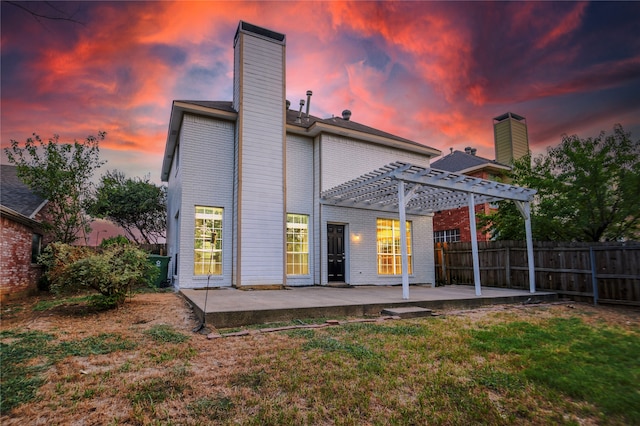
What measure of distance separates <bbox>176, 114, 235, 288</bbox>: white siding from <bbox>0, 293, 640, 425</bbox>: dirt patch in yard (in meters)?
3.52

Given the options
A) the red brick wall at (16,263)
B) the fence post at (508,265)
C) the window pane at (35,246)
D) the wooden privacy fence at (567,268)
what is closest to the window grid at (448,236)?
the wooden privacy fence at (567,268)

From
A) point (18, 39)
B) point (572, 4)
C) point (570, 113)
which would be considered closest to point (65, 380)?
point (18, 39)

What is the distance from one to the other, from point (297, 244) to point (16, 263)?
8558 millimetres

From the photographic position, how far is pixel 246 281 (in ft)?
32.6

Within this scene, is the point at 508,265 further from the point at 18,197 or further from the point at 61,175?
the point at 18,197

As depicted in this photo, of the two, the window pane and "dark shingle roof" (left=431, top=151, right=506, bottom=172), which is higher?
"dark shingle roof" (left=431, top=151, right=506, bottom=172)

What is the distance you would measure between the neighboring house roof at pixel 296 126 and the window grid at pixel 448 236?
5846mm

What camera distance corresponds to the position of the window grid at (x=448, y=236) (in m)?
17.9

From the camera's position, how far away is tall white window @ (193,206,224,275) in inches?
396

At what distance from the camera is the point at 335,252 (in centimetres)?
1170

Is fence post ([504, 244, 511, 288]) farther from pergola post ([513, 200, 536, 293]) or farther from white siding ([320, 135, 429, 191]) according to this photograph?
white siding ([320, 135, 429, 191])

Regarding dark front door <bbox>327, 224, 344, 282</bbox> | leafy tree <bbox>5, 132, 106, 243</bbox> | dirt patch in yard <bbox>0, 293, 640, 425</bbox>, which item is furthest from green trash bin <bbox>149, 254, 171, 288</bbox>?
dark front door <bbox>327, 224, 344, 282</bbox>

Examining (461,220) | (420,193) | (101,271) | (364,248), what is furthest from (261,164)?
(461,220)

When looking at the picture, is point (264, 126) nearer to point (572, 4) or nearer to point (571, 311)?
point (572, 4)
